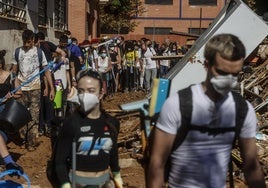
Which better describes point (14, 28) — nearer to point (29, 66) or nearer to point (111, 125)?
point (29, 66)

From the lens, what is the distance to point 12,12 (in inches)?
547

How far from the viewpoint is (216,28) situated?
7.82m

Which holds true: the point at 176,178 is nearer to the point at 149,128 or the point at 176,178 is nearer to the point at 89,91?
the point at 149,128

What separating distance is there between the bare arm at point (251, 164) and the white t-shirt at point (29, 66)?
19.0ft

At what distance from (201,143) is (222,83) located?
350mm

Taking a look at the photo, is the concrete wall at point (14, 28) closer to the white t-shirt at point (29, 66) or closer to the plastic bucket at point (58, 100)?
the plastic bucket at point (58, 100)

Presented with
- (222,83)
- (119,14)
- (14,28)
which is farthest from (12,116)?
(119,14)

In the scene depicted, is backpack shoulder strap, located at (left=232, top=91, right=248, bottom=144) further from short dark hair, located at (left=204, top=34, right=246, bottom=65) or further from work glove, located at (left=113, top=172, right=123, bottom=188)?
work glove, located at (left=113, top=172, right=123, bottom=188)

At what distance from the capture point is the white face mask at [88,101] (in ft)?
12.5

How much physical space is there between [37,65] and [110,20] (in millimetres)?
35432

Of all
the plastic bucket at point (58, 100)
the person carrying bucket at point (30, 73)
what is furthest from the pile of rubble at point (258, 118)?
the person carrying bucket at point (30, 73)

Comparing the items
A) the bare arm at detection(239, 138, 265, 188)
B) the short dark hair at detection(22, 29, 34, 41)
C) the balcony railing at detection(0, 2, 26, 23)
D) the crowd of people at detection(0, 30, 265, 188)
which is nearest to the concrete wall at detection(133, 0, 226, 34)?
the balcony railing at detection(0, 2, 26, 23)

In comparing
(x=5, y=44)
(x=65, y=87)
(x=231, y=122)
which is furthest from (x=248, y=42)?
(x=5, y=44)

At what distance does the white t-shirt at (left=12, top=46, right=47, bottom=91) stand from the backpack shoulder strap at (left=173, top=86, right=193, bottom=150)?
5.85 metres
